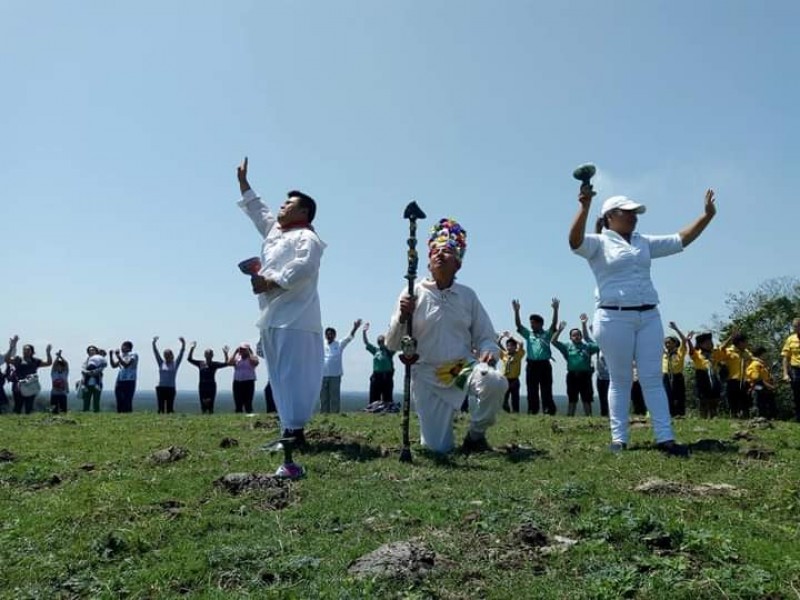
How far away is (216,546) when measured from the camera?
4633 millimetres

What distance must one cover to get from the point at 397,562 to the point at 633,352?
15.1 ft

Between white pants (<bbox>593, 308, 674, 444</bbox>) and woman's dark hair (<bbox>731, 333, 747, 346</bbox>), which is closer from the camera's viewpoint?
white pants (<bbox>593, 308, 674, 444</bbox>)

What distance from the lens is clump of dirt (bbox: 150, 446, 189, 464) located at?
25.2 feet

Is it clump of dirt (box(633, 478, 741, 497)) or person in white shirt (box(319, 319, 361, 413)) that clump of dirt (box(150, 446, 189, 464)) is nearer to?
clump of dirt (box(633, 478, 741, 497))

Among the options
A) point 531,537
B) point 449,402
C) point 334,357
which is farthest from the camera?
point 334,357

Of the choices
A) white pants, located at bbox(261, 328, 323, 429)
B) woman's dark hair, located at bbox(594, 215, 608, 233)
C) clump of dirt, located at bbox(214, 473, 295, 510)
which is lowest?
clump of dirt, located at bbox(214, 473, 295, 510)

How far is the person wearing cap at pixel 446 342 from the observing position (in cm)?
830

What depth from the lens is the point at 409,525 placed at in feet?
16.2

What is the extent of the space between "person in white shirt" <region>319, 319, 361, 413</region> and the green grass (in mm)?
10447

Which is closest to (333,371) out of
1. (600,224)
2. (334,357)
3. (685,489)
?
(334,357)

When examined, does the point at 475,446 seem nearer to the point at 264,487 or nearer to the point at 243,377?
the point at 264,487

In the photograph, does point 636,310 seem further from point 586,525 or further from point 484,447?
point 586,525

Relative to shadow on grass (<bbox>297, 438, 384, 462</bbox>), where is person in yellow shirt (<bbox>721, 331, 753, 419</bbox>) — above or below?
above

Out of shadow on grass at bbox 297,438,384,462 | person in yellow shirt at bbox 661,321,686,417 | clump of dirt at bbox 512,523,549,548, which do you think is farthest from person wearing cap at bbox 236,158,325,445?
person in yellow shirt at bbox 661,321,686,417
